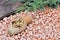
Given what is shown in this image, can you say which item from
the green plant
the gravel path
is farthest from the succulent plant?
the green plant

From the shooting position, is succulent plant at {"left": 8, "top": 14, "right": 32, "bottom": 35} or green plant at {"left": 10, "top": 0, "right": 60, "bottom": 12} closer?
succulent plant at {"left": 8, "top": 14, "right": 32, "bottom": 35}

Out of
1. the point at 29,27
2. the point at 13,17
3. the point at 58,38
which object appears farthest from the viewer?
the point at 13,17

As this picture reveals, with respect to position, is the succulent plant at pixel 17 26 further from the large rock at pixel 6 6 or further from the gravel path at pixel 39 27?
the large rock at pixel 6 6

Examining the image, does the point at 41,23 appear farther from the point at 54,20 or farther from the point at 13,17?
the point at 13,17

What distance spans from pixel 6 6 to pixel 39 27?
706mm

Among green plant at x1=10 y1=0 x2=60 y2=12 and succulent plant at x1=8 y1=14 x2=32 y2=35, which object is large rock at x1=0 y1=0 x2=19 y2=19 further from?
succulent plant at x1=8 y1=14 x2=32 y2=35

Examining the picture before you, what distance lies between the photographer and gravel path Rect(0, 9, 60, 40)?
9.95 feet

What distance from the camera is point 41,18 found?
3.36m

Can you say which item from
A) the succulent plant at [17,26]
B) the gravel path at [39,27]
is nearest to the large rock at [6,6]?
the gravel path at [39,27]

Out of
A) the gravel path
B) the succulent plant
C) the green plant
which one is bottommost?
the gravel path

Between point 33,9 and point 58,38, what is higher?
point 33,9

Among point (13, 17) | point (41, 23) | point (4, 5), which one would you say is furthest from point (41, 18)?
point (4, 5)

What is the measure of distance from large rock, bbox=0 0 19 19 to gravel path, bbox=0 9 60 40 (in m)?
0.10

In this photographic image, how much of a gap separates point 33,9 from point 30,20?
0.92ft
